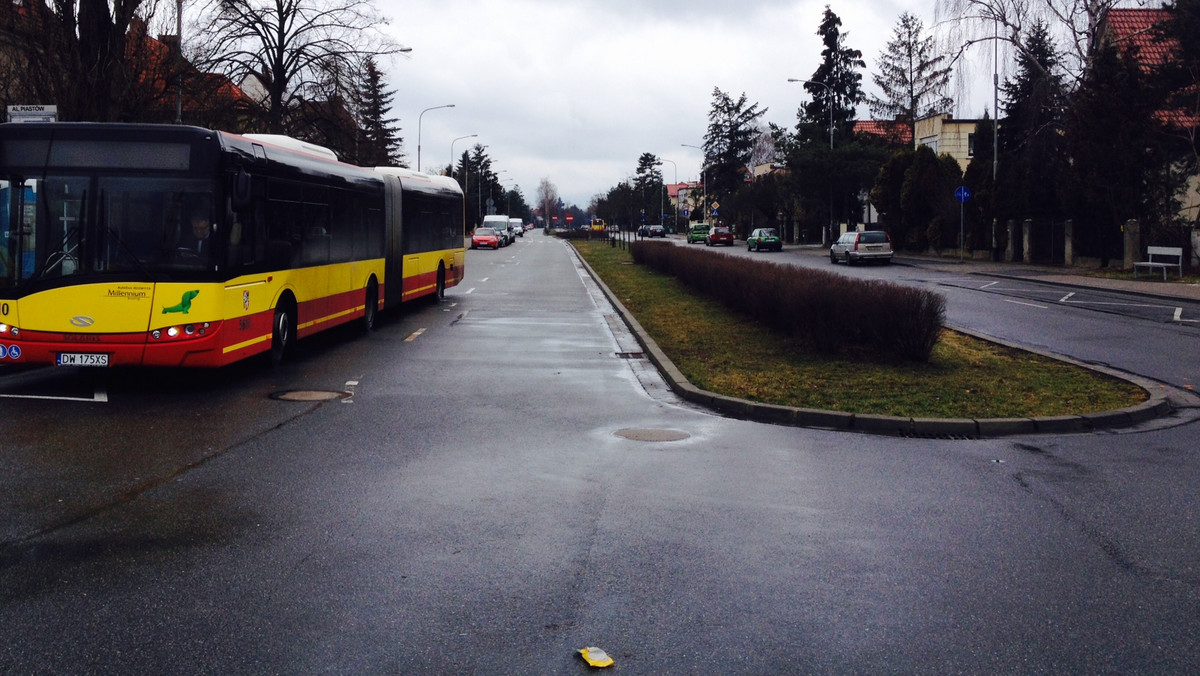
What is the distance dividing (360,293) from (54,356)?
750 cm

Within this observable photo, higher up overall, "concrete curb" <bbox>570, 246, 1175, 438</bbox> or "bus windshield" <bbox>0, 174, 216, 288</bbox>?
"bus windshield" <bbox>0, 174, 216, 288</bbox>

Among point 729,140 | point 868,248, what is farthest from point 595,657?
point 729,140

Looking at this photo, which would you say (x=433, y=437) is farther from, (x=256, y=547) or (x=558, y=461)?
(x=256, y=547)

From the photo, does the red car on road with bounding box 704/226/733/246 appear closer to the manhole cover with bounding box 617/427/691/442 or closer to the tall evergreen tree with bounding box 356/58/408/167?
the tall evergreen tree with bounding box 356/58/408/167

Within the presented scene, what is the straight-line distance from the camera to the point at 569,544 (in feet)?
20.0

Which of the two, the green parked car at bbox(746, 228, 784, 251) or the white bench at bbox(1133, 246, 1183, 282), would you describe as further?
the green parked car at bbox(746, 228, 784, 251)

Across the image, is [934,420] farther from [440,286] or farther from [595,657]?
[440,286]

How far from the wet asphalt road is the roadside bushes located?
4.17 meters

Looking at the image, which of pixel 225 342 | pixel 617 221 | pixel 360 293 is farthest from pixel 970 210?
pixel 617 221

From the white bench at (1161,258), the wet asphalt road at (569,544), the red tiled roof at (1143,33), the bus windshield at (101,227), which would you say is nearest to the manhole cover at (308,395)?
the wet asphalt road at (569,544)

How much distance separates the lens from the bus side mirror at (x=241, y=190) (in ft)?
39.2

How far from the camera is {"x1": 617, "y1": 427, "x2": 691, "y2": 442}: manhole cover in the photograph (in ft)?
31.1

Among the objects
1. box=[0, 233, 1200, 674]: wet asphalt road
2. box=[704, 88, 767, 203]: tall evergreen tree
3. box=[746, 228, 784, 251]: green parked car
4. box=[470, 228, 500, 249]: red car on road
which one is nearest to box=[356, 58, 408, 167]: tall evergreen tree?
box=[470, 228, 500, 249]: red car on road

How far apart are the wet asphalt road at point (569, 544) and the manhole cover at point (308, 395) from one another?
0.61 m
